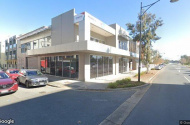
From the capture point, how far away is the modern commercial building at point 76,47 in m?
10.5

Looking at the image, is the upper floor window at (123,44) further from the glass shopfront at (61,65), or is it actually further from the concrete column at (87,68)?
the glass shopfront at (61,65)

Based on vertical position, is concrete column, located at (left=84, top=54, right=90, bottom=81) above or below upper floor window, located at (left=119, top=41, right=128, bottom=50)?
below

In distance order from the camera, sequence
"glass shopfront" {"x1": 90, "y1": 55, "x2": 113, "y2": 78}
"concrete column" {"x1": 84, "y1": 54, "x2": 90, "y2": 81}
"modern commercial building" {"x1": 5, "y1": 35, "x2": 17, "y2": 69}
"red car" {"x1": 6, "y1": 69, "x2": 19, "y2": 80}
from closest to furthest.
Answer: "red car" {"x1": 6, "y1": 69, "x2": 19, "y2": 80}
"concrete column" {"x1": 84, "y1": 54, "x2": 90, "y2": 81}
"glass shopfront" {"x1": 90, "y1": 55, "x2": 113, "y2": 78}
"modern commercial building" {"x1": 5, "y1": 35, "x2": 17, "y2": 69}

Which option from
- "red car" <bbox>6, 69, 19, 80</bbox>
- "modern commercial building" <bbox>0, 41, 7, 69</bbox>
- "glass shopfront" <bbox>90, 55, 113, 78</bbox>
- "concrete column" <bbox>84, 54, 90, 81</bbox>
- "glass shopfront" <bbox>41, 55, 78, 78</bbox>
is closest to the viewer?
"red car" <bbox>6, 69, 19, 80</bbox>

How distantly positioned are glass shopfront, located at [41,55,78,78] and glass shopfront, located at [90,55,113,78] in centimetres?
209

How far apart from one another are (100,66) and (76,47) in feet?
17.7

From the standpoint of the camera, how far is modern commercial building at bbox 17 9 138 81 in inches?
415

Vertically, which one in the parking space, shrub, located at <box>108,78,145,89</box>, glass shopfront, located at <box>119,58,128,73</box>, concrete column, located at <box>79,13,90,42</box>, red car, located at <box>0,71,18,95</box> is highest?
concrete column, located at <box>79,13,90,42</box>

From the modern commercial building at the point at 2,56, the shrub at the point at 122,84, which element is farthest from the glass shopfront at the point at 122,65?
the modern commercial building at the point at 2,56

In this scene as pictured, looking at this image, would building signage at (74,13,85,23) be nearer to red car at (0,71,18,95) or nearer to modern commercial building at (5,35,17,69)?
red car at (0,71,18,95)

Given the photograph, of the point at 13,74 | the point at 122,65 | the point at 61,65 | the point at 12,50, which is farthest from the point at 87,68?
the point at 12,50

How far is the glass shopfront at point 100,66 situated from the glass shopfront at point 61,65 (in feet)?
6.85

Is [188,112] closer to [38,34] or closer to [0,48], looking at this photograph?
[38,34]

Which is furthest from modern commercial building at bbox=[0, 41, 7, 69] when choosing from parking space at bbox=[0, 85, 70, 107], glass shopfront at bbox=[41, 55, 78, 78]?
parking space at bbox=[0, 85, 70, 107]
